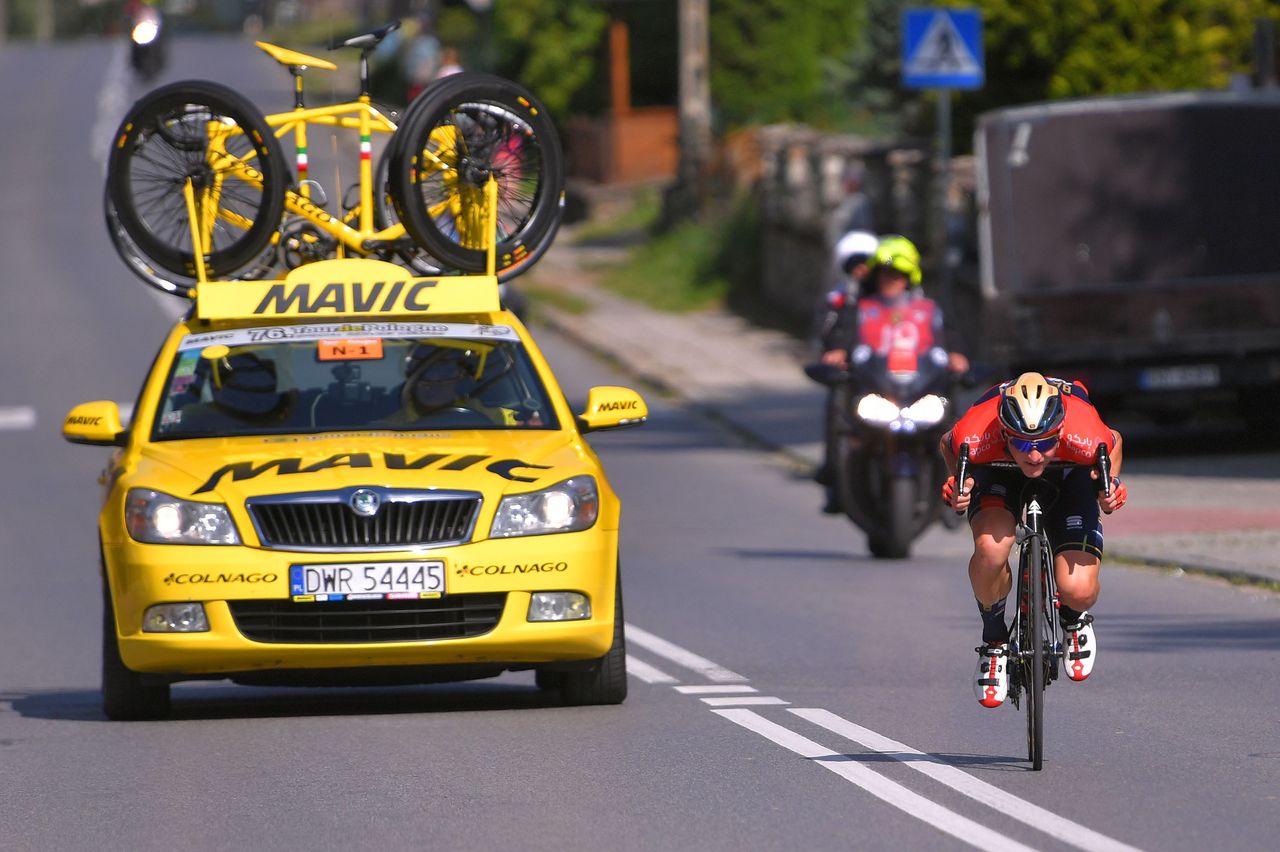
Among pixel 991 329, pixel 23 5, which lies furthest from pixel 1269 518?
pixel 23 5

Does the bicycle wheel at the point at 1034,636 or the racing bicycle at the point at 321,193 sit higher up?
the racing bicycle at the point at 321,193

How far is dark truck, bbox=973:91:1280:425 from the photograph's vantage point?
19953 millimetres

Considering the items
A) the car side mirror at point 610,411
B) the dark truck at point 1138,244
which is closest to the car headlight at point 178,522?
the car side mirror at point 610,411

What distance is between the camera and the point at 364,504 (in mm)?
9469

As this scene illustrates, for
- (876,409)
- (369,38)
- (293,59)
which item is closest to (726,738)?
(369,38)

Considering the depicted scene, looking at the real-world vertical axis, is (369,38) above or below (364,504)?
above

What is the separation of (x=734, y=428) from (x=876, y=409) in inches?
394

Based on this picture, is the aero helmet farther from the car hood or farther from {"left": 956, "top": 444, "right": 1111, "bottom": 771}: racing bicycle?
the car hood

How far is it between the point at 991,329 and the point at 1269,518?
394 cm

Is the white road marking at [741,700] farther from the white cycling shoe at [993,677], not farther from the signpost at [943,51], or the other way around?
the signpost at [943,51]

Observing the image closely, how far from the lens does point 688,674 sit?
11078mm

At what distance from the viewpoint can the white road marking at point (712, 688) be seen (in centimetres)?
1049

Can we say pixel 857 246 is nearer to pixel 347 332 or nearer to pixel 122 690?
pixel 347 332

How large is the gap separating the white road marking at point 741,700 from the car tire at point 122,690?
2.00m
